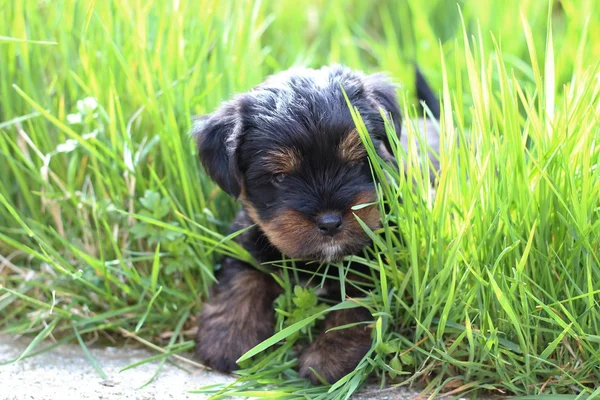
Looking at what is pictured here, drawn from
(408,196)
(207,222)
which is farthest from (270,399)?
(207,222)

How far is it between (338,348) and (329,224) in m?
0.54

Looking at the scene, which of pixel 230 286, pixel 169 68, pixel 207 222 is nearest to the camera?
pixel 230 286

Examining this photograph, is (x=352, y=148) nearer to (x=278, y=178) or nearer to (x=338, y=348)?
(x=278, y=178)

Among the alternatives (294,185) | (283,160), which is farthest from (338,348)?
(283,160)

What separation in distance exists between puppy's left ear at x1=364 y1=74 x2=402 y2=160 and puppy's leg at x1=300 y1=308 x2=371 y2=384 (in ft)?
2.21

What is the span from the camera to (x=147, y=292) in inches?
123

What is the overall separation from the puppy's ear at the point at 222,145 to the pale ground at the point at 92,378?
785 mm

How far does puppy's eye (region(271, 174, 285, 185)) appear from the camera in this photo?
267 cm

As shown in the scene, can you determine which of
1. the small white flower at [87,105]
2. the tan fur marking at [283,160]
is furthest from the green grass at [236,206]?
the tan fur marking at [283,160]

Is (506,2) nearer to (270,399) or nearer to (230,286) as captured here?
(230,286)

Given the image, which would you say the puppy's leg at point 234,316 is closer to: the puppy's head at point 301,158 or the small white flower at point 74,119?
the puppy's head at point 301,158

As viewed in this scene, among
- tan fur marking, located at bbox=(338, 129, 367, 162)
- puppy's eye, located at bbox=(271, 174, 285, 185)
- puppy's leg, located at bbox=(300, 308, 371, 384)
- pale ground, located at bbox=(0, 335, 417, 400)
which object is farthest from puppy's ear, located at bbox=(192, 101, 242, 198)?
pale ground, located at bbox=(0, 335, 417, 400)

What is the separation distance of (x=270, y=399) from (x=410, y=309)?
0.61 m

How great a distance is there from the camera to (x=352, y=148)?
262 cm
